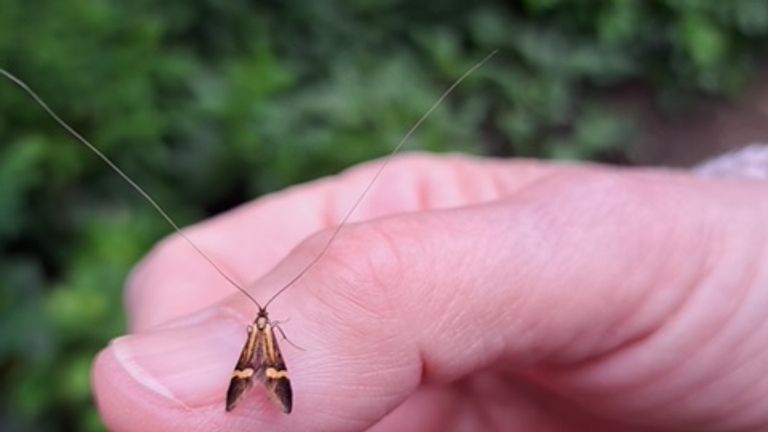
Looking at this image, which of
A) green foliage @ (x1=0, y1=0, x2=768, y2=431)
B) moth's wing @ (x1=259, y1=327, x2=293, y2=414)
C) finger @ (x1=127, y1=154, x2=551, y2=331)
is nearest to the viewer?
moth's wing @ (x1=259, y1=327, x2=293, y2=414)

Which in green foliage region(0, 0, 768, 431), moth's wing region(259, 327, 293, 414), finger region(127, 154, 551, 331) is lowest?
moth's wing region(259, 327, 293, 414)

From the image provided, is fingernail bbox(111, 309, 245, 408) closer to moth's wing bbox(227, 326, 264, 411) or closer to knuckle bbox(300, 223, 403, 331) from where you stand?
moth's wing bbox(227, 326, 264, 411)

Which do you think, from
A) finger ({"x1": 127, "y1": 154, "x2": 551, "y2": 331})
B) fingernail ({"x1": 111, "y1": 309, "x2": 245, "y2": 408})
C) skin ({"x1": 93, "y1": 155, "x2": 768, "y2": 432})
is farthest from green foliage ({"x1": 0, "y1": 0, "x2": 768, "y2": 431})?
fingernail ({"x1": 111, "y1": 309, "x2": 245, "y2": 408})

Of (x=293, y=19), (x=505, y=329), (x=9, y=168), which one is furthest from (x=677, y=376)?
(x=293, y=19)

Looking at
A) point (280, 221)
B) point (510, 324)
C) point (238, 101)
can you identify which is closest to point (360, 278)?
point (510, 324)

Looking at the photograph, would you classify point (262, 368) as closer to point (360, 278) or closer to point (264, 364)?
point (264, 364)

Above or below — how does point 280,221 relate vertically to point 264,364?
above

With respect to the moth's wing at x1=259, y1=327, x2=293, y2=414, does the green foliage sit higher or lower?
higher

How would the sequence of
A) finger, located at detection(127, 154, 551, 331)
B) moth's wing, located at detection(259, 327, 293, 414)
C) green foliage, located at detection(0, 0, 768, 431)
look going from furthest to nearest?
green foliage, located at detection(0, 0, 768, 431), finger, located at detection(127, 154, 551, 331), moth's wing, located at detection(259, 327, 293, 414)

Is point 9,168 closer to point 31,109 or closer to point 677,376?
point 31,109
